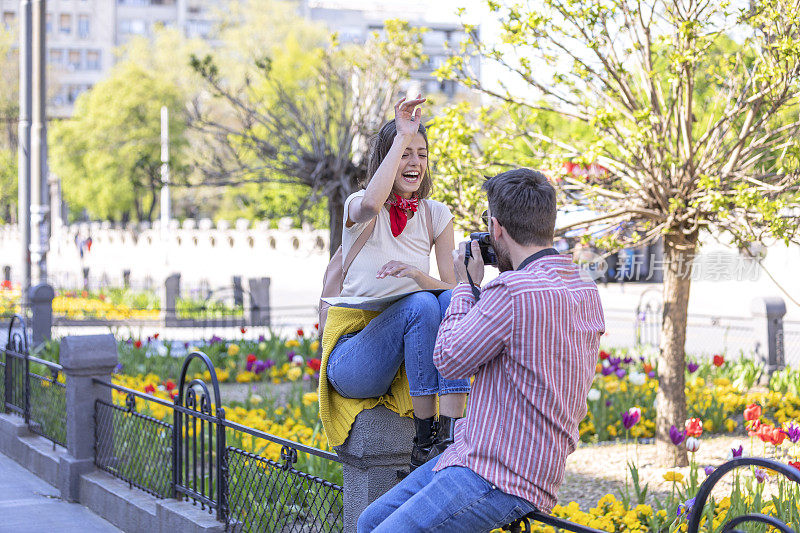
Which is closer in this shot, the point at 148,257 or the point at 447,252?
the point at 447,252

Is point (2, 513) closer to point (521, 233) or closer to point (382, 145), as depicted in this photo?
point (382, 145)

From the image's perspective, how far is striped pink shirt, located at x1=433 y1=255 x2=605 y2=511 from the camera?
8.39ft

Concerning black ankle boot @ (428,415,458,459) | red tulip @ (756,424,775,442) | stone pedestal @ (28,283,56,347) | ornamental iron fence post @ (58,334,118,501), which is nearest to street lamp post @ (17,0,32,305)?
stone pedestal @ (28,283,56,347)

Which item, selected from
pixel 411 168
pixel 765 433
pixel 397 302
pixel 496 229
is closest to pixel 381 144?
pixel 411 168

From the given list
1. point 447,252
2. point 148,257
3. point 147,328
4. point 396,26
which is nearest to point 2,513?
point 447,252

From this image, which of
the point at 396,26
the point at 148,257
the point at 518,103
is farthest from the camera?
the point at 148,257

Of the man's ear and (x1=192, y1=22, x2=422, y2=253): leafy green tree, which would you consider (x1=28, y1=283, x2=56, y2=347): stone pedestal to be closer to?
(x1=192, y1=22, x2=422, y2=253): leafy green tree

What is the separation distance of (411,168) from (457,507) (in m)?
1.30

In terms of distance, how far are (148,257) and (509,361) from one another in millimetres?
42714

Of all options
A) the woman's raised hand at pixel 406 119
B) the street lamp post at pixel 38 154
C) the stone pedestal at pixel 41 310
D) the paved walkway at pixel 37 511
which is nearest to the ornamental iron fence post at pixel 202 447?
the paved walkway at pixel 37 511

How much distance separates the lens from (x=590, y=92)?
22.8 ft

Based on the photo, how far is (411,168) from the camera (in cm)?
340

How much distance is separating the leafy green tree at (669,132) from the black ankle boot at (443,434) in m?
2.82

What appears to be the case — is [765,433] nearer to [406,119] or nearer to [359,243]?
[359,243]
